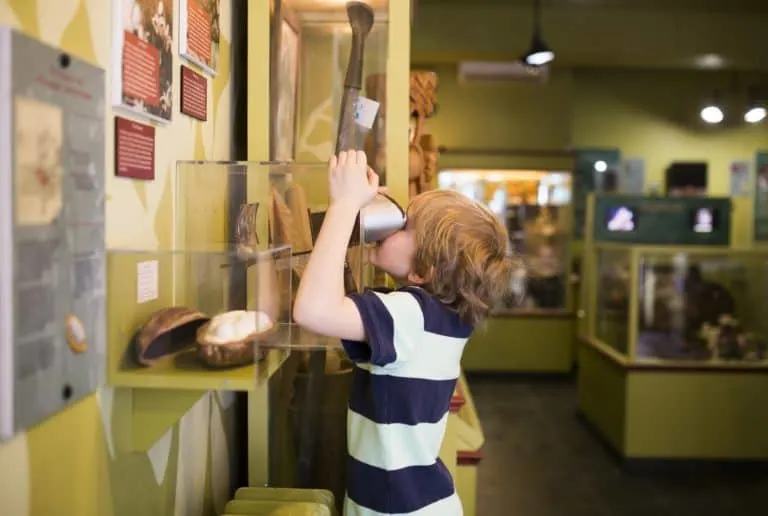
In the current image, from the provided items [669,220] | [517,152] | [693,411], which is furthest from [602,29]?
[693,411]

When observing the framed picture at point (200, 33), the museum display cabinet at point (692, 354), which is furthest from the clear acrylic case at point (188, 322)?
the museum display cabinet at point (692, 354)

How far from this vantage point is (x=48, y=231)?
98 centimetres

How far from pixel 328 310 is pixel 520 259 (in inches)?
20.4

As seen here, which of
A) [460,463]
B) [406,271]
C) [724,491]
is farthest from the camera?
[724,491]

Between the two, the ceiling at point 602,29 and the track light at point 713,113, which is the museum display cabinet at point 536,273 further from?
the track light at point 713,113

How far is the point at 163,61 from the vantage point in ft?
4.42

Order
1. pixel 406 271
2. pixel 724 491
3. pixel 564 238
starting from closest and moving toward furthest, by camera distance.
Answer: pixel 406 271
pixel 724 491
pixel 564 238

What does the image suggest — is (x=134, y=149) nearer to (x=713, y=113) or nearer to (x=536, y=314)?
(x=536, y=314)

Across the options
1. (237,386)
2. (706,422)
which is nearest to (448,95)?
(706,422)

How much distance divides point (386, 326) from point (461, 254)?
210mm

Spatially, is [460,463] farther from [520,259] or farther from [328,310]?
[328,310]

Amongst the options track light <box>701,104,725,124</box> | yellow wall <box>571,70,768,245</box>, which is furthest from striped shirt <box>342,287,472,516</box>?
track light <box>701,104,725,124</box>

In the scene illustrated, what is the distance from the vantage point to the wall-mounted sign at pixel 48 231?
0.89 m

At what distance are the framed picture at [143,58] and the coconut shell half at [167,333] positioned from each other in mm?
341
